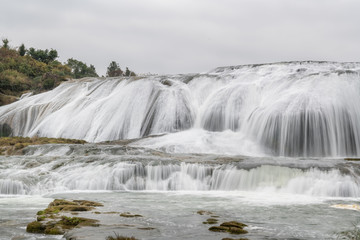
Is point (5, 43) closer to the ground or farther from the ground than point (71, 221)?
farther from the ground

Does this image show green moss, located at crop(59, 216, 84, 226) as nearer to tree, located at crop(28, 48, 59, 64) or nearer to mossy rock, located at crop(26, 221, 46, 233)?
mossy rock, located at crop(26, 221, 46, 233)

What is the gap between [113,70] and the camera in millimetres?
64312

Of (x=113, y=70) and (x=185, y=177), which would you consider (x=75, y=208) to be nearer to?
(x=185, y=177)

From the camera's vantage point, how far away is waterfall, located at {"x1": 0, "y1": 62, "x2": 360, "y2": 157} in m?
22.1

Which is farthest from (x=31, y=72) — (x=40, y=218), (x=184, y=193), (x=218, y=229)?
(x=218, y=229)

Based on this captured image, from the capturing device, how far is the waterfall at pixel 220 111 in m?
22.1

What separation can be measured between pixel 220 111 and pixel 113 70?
39.4 meters

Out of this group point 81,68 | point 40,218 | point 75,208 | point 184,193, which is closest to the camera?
point 40,218

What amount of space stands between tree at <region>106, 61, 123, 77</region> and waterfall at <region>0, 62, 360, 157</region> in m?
23.2

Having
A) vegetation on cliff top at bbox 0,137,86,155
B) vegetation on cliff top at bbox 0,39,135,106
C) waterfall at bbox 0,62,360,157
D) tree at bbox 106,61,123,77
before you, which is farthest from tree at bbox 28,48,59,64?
vegetation on cliff top at bbox 0,137,86,155

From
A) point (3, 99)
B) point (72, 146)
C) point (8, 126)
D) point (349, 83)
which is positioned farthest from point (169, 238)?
point (3, 99)

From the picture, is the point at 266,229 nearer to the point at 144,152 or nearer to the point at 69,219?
the point at 69,219

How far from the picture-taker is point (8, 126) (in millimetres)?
35812

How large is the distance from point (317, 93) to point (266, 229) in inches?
718
